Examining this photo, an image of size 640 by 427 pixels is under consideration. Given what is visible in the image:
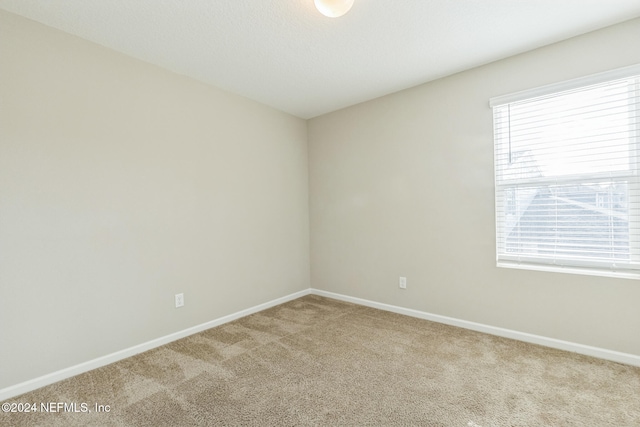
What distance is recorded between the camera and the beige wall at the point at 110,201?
6.15 ft

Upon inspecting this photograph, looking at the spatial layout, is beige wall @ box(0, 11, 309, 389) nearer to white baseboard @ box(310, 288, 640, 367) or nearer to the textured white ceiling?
the textured white ceiling

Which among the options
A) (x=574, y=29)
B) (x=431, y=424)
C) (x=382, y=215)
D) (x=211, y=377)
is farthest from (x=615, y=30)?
(x=211, y=377)

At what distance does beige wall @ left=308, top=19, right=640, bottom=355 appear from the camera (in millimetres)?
2195

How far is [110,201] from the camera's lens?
2.26 meters

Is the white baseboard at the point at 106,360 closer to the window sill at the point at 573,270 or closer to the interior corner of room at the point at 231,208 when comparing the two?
the interior corner of room at the point at 231,208

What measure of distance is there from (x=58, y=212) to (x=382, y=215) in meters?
2.85

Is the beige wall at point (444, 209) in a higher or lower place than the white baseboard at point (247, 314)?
higher

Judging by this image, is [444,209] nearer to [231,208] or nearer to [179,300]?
[231,208]

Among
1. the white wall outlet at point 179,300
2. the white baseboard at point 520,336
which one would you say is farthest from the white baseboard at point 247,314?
the white wall outlet at point 179,300

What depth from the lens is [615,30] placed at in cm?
209

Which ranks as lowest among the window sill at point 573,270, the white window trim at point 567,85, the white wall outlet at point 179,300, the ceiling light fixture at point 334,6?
the white wall outlet at point 179,300

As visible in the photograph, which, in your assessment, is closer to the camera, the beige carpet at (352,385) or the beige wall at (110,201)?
the beige carpet at (352,385)

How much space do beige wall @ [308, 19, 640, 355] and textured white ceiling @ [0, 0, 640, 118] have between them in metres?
0.23

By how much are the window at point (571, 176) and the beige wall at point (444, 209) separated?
99 mm
